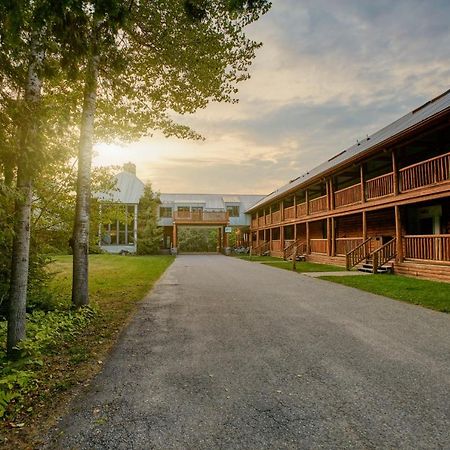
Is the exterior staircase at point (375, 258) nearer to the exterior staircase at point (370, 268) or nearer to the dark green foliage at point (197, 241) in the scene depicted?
the exterior staircase at point (370, 268)

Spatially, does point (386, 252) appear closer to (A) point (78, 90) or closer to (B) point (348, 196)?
(B) point (348, 196)

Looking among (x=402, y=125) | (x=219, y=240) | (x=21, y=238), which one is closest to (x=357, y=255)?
(x=402, y=125)

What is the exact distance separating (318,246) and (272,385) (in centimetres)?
2068

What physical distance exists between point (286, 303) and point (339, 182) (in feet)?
58.3

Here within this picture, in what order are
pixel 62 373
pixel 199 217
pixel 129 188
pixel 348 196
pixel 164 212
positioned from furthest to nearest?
pixel 164 212, pixel 129 188, pixel 199 217, pixel 348 196, pixel 62 373

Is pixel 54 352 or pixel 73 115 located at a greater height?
pixel 73 115

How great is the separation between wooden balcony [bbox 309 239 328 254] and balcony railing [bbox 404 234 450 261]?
7.60 meters

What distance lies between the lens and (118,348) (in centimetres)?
500

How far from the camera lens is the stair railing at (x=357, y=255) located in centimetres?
1697

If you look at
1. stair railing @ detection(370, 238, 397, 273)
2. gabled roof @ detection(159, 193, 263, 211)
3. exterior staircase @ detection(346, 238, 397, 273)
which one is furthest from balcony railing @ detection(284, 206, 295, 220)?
gabled roof @ detection(159, 193, 263, 211)

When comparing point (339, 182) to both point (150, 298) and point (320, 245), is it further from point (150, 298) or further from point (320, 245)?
point (150, 298)

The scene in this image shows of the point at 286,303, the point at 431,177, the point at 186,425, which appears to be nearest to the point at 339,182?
the point at 431,177

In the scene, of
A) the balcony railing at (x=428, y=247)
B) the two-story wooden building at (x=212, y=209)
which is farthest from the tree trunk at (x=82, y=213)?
the two-story wooden building at (x=212, y=209)

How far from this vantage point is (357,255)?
17.9m
